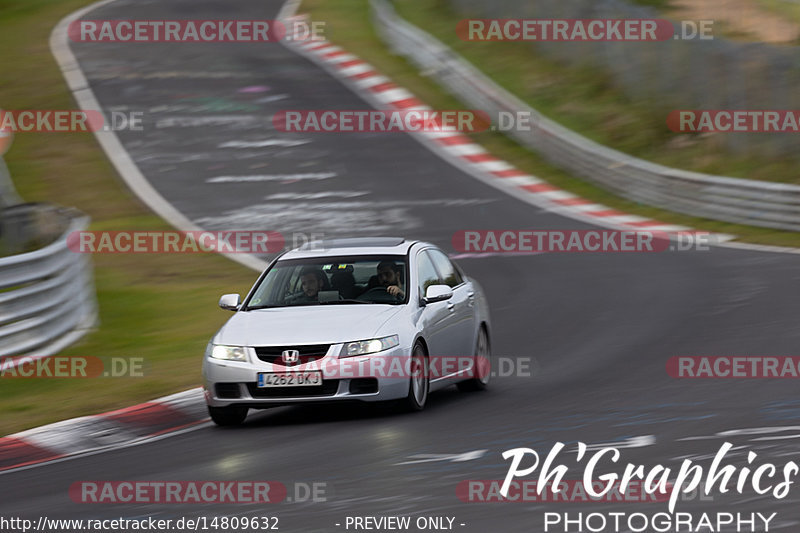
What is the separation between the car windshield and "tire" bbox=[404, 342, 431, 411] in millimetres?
526

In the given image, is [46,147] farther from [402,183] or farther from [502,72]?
[502,72]

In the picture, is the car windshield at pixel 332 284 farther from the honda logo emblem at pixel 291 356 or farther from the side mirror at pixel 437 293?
the honda logo emblem at pixel 291 356

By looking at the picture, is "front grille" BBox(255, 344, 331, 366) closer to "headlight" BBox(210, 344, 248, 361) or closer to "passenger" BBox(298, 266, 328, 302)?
"headlight" BBox(210, 344, 248, 361)

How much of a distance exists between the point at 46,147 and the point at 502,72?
10.8 meters

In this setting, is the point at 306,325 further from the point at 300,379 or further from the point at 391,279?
the point at 391,279

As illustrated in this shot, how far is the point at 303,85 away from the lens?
108ft

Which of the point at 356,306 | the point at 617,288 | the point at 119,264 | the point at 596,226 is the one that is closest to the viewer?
the point at 356,306

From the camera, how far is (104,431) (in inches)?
437

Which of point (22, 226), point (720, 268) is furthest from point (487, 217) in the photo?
point (22, 226)

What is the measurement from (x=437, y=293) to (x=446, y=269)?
4.37 feet

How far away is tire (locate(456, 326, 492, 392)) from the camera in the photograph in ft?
40.4

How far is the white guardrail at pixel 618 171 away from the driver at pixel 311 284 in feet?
41.3

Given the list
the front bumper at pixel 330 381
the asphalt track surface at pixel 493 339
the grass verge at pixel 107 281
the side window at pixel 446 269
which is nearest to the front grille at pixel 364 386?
the front bumper at pixel 330 381

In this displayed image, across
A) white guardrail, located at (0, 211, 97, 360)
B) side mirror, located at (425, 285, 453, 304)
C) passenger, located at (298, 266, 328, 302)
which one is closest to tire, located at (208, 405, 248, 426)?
passenger, located at (298, 266, 328, 302)
